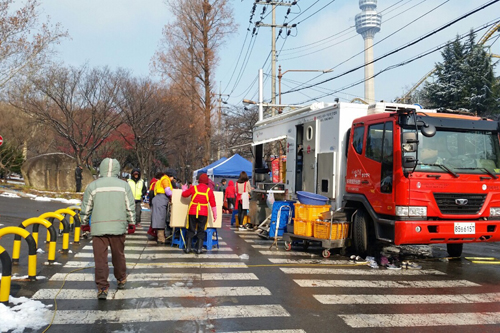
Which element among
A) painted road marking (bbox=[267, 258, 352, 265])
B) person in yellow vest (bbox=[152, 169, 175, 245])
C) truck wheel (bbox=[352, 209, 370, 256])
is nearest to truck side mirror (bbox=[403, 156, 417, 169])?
truck wheel (bbox=[352, 209, 370, 256])

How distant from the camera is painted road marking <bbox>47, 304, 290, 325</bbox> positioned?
18.5ft

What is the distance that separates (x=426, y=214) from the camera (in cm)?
863

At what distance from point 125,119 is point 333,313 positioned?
27613 millimetres

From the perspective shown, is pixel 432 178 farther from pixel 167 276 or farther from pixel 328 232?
pixel 167 276

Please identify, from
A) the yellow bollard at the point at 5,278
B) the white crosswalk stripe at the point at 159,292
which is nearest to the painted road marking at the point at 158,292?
the white crosswalk stripe at the point at 159,292

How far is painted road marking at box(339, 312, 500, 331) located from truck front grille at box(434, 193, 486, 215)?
277 centimetres

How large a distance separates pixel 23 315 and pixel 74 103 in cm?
2412

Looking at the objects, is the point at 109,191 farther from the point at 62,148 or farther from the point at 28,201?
the point at 62,148

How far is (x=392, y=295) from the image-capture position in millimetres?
7148

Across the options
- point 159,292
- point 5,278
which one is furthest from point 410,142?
point 5,278

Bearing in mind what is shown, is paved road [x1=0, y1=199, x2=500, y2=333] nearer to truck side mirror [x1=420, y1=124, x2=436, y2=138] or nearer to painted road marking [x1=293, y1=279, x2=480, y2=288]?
painted road marking [x1=293, y1=279, x2=480, y2=288]

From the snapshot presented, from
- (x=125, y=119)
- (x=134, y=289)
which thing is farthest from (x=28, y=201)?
(x=134, y=289)

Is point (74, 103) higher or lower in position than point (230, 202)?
higher

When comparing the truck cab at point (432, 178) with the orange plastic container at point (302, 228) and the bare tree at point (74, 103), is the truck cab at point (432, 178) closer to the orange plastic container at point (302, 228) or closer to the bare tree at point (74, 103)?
the orange plastic container at point (302, 228)
